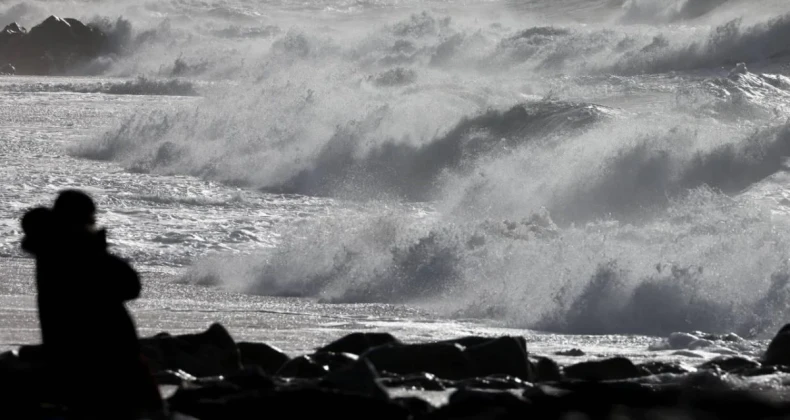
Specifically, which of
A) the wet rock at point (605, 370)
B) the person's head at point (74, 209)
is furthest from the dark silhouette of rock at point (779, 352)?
the person's head at point (74, 209)

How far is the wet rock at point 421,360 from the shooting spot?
739 centimetres

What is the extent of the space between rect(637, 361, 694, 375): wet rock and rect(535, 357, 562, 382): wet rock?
62cm

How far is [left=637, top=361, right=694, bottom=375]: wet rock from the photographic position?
25.9 feet

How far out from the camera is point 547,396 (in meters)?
6.39

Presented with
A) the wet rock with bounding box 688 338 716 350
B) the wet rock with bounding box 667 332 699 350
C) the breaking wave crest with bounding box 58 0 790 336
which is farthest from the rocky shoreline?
the breaking wave crest with bounding box 58 0 790 336

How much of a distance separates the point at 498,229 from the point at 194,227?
13.6ft

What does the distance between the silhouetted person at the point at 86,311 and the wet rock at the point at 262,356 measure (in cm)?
278

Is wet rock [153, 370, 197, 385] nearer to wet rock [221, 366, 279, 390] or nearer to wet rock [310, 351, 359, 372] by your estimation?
wet rock [221, 366, 279, 390]

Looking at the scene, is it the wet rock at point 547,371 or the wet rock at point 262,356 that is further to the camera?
the wet rock at point 262,356

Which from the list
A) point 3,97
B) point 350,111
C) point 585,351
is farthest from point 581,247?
point 3,97

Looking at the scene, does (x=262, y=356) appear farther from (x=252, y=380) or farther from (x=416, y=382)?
(x=252, y=380)

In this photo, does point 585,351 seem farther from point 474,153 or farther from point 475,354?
point 474,153

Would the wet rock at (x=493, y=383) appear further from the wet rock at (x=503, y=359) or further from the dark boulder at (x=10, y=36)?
the dark boulder at (x=10, y=36)

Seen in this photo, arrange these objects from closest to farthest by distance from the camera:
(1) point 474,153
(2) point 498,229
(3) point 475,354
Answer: (3) point 475,354 < (2) point 498,229 < (1) point 474,153
